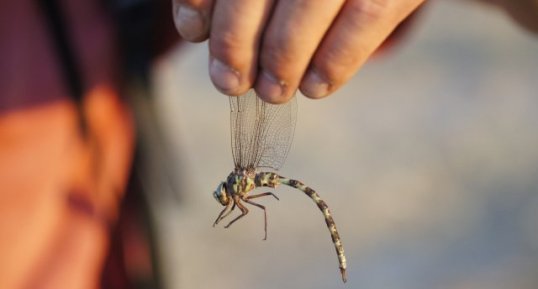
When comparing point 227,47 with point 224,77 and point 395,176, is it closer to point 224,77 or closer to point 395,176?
point 224,77

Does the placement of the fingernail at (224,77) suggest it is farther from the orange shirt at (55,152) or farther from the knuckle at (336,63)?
the orange shirt at (55,152)

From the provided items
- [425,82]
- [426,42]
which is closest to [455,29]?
[426,42]

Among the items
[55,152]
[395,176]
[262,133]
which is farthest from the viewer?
[395,176]

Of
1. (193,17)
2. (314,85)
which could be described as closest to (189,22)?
(193,17)

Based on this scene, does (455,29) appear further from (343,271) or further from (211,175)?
(343,271)

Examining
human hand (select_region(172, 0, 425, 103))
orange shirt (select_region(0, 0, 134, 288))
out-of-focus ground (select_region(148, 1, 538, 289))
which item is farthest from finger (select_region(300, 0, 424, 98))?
out-of-focus ground (select_region(148, 1, 538, 289))
